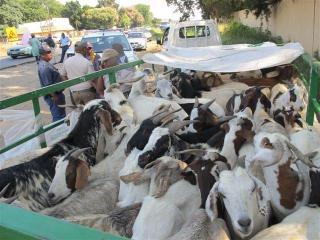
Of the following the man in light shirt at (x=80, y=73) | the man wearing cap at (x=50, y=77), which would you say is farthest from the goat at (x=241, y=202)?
the man wearing cap at (x=50, y=77)

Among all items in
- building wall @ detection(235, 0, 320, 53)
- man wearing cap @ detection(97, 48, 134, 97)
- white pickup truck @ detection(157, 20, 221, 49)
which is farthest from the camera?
building wall @ detection(235, 0, 320, 53)

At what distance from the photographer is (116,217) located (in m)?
3.08

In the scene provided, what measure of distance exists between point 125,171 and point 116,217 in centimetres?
66

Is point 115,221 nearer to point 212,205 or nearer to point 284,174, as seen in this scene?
point 212,205

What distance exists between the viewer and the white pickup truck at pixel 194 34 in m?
12.4

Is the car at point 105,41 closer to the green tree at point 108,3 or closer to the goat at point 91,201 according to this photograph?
the goat at point 91,201

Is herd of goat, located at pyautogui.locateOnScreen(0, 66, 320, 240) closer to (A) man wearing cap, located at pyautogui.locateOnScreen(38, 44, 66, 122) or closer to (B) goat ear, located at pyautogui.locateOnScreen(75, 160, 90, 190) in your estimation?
(B) goat ear, located at pyautogui.locateOnScreen(75, 160, 90, 190)

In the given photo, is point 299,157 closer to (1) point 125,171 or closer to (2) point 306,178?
(2) point 306,178

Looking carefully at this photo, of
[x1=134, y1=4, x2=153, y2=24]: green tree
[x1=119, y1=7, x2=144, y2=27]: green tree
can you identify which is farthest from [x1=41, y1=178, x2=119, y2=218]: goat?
[x1=134, y1=4, x2=153, y2=24]: green tree

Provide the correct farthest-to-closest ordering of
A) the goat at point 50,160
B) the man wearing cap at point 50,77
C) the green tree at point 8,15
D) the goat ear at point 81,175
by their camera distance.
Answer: the green tree at point 8,15 < the man wearing cap at point 50,77 < the goat ear at point 81,175 < the goat at point 50,160

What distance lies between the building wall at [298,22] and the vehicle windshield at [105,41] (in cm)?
663

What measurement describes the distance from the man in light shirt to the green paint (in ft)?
17.3

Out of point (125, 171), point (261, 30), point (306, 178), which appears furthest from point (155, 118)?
point (261, 30)

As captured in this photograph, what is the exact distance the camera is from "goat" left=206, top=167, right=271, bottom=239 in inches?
98.6
